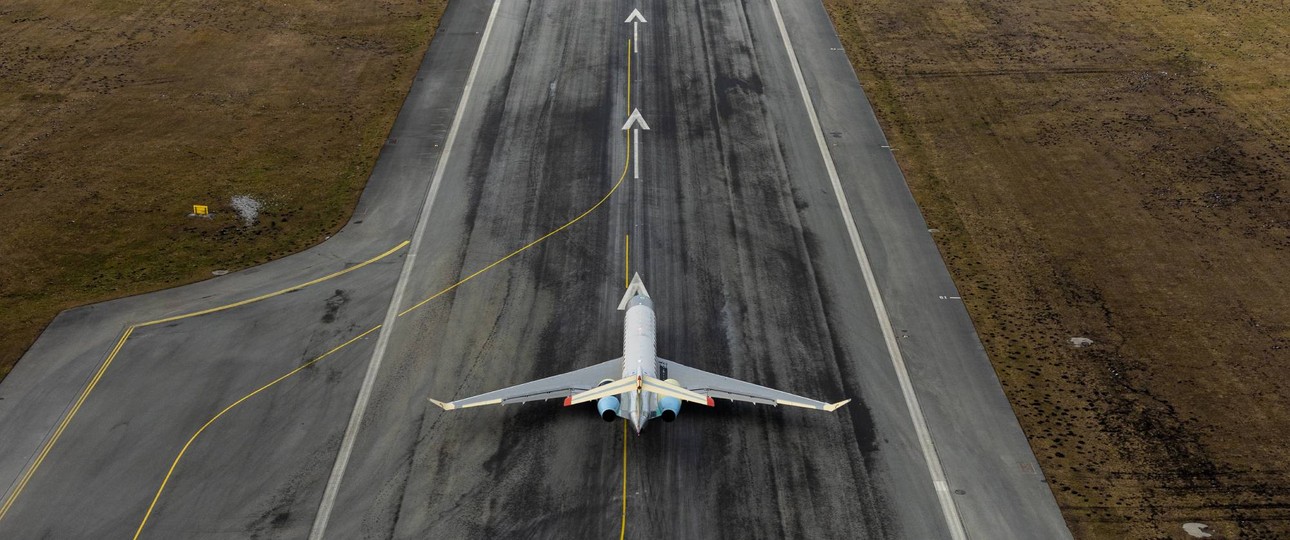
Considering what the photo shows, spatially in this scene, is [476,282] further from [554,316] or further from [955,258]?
[955,258]

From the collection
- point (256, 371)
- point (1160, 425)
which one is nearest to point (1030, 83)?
point (1160, 425)

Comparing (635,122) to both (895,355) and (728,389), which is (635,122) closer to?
(895,355)

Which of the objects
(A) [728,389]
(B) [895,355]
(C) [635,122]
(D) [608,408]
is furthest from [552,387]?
(C) [635,122]

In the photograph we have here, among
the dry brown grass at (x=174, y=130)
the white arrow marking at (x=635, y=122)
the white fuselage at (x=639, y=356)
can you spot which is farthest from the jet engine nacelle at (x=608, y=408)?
the white arrow marking at (x=635, y=122)

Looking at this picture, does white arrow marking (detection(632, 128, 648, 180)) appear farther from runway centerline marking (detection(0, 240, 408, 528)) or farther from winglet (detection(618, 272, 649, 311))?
runway centerline marking (detection(0, 240, 408, 528))

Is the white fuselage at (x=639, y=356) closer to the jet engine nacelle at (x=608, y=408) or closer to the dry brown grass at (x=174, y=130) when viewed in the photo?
the jet engine nacelle at (x=608, y=408)

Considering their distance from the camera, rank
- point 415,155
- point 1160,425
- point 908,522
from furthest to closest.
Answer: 1. point 415,155
2. point 1160,425
3. point 908,522
